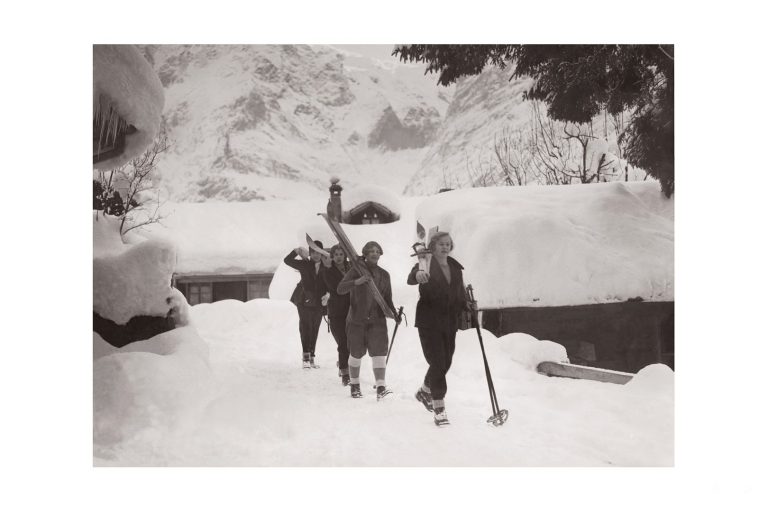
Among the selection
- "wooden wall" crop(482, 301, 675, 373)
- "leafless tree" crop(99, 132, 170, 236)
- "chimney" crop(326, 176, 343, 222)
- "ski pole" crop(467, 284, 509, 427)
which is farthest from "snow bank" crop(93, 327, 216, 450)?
"wooden wall" crop(482, 301, 675, 373)

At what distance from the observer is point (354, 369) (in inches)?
162

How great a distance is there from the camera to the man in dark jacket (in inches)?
173

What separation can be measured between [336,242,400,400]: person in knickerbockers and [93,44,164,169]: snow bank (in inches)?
63.6

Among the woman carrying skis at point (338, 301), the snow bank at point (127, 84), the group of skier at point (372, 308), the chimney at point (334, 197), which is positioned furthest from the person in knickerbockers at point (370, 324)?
the snow bank at point (127, 84)

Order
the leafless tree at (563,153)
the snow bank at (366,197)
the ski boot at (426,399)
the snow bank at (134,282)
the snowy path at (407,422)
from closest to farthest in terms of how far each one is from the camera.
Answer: the snowy path at (407,422) < the ski boot at (426,399) < the snow bank at (134,282) < the snow bank at (366,197) < the leafless tree at (563,153)

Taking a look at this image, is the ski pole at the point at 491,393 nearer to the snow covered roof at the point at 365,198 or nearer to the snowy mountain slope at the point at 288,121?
the snow covered roof at the point at 365,198

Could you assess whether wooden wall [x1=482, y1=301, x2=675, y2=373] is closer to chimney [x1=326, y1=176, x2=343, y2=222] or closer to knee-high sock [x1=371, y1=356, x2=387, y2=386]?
knee-high sock [x1=371, y1=356, x2=387, y2=386]

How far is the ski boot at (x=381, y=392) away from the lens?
4043 millimetres

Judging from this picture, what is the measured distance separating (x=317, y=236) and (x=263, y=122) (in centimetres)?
91

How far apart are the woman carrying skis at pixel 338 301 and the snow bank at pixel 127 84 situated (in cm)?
140

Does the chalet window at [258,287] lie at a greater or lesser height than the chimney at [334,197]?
lesser

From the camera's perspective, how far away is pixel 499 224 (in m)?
4.44

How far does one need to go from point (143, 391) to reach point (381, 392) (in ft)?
4.63
